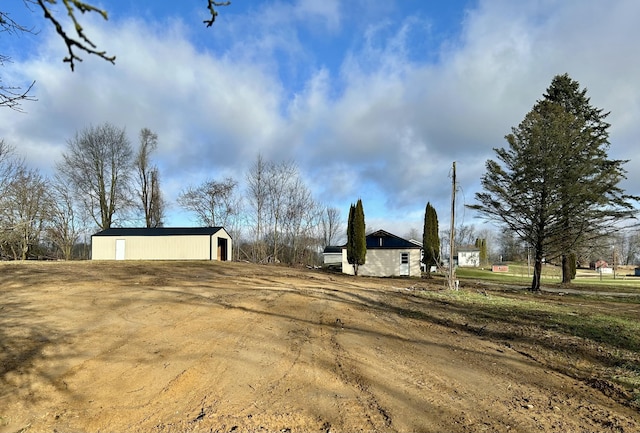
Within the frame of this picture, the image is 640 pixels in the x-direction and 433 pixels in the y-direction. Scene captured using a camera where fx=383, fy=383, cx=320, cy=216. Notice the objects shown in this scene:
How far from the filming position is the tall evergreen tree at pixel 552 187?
1927 centimetres

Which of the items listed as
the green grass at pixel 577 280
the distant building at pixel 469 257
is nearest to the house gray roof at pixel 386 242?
the green grass at pixel 577 280

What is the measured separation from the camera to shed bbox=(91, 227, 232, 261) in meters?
30.9

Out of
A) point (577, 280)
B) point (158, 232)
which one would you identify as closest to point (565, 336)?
point (158, 232)

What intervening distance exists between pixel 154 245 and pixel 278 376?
29.1m

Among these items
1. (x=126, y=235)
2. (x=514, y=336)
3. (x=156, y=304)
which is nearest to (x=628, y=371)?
(x=514, y=336)

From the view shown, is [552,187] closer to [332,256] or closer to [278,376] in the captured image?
[278,376]

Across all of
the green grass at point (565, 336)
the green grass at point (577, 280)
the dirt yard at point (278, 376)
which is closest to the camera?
the dirt yard at point (278, 376)

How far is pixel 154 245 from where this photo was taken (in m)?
31.2

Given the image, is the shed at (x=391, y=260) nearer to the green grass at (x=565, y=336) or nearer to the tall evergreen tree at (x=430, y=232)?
the tall evergreen tree at (x=430, y=232)

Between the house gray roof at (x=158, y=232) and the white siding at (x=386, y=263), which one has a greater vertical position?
the house gray roof at (x=158, y=232)

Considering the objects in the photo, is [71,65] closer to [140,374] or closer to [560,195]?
[140,374]

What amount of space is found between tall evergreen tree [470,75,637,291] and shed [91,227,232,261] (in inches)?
821

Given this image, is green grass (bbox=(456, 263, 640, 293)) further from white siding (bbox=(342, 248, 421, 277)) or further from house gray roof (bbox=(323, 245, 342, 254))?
house gray roof (bbox=(323, 245, 342, 254))

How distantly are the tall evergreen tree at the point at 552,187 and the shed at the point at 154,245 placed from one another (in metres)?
20.8
